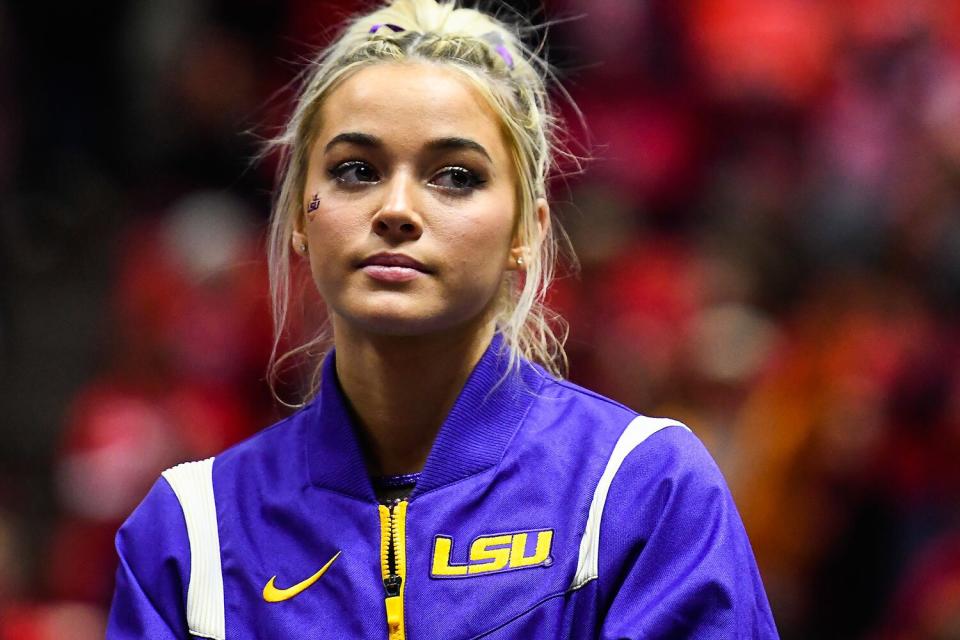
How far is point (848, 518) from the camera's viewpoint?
3770mm

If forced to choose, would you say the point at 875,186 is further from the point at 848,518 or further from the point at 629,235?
the point at 848,518

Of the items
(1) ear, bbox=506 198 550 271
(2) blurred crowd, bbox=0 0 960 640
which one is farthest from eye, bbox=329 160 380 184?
(2) blurred crowd, bbox=0 0 960 640

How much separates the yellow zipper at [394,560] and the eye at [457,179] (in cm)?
39

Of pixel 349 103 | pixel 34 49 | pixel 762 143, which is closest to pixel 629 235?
pixel 762 143

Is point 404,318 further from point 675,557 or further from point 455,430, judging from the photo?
point 675,557

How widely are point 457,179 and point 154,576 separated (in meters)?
0.62

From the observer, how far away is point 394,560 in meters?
1.83

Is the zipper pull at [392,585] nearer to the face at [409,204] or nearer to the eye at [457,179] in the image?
the face at [409,204]

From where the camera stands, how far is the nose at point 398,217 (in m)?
1.84

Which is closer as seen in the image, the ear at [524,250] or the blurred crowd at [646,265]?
the ear at [524,250]

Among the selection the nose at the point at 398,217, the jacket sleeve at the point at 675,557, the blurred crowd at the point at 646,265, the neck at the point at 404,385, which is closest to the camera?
the jacket sleeve at the point at 675,557

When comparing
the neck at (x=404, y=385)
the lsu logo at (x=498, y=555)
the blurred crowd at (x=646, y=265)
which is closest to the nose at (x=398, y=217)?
the neck at (x=404, y=385)

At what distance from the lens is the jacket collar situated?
1879 mm

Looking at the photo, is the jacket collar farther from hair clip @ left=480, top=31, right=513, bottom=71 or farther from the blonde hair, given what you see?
hair clip @ left=480, top=31, right=513, bottom=71
